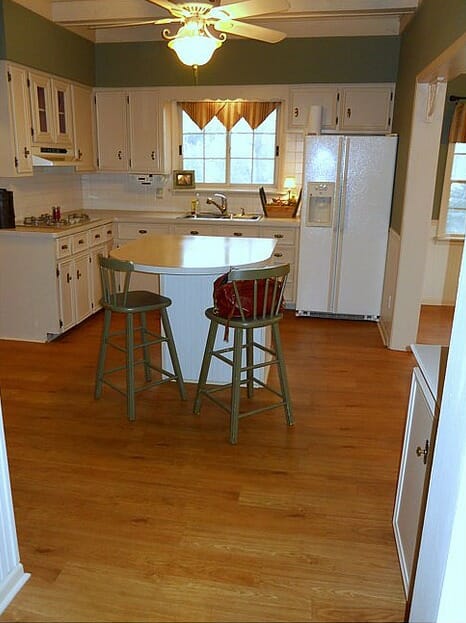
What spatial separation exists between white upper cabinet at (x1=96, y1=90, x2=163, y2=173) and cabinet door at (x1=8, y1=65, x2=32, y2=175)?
127 cm

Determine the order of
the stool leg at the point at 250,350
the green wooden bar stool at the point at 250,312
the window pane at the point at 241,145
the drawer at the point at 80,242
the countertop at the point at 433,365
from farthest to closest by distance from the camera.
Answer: the window pane at the point at 241,145 < the drawer at the point at 80,242 < the stool leg at the point at 250,350 < the green wooden bar stool at the point at 250,312 < the countertop at the point at 433,365

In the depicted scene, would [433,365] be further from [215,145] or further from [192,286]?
[215,145]

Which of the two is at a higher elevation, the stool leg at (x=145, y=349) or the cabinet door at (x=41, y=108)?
the cabinet door at (x=41, y=108)

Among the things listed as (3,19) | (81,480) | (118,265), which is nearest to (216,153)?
(3,19)

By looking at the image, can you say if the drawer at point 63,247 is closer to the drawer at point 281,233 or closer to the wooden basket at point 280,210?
the drawer at point 281,233

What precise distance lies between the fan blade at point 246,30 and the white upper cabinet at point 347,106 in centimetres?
173

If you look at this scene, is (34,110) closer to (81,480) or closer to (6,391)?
(6,391)

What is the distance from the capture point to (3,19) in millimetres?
3906

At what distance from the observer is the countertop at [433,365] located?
164 centimetres

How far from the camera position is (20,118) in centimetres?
415

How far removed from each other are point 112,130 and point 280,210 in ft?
6.45

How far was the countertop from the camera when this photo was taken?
164 cm

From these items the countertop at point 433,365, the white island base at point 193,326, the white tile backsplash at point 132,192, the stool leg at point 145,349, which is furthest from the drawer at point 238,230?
the countertop at point 433,365

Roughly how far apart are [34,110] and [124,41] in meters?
1.55
